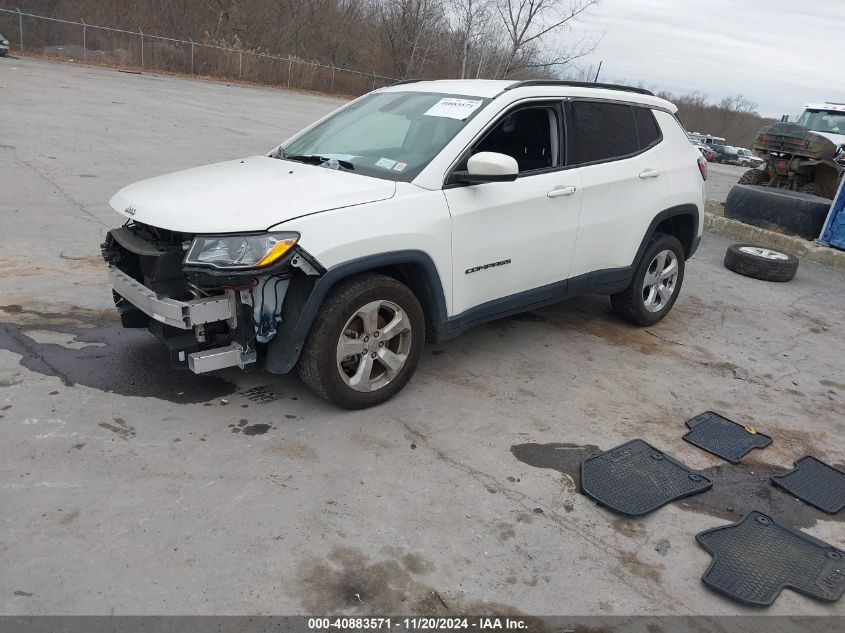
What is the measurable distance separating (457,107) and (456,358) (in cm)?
173

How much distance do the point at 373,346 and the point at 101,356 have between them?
184 centimetres

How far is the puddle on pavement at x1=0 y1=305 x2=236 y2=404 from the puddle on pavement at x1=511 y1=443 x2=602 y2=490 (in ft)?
5.94

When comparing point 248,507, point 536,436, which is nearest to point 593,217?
point 536,436

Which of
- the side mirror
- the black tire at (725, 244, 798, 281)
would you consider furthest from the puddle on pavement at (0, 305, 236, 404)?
the black tire at (725, 244, 798, 281)

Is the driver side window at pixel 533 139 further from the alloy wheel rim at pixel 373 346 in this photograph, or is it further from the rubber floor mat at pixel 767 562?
the rubber floor mat at pixel 767 562

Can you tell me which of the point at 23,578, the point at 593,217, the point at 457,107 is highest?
the point at 457,107

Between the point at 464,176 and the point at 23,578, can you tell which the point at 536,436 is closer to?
the point at 464,176

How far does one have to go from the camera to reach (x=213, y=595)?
98.9 inches

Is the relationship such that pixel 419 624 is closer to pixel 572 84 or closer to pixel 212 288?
pixel 212 288

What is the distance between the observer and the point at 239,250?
3.28 m

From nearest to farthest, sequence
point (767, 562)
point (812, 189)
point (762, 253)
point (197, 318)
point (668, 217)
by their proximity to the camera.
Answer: point (767, 562), point (197, 318), point (668, 217), point (762, 253), point (812, 189)

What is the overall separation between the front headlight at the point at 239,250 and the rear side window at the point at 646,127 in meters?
3.31

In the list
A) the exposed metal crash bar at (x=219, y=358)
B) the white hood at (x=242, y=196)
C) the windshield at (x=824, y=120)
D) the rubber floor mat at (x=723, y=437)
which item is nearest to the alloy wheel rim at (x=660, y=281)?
the rubber floor mat at (x=723, y=437)

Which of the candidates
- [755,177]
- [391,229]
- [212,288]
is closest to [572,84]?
[391,229]
